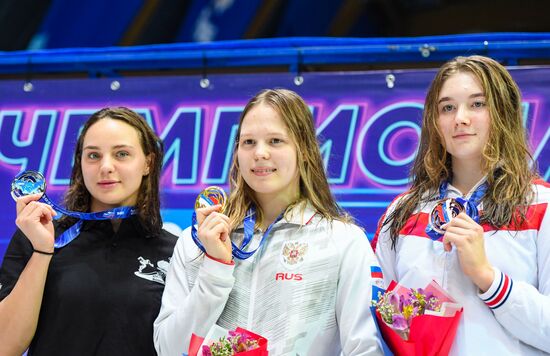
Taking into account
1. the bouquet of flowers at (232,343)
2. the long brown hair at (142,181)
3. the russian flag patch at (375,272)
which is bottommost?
the bouquet of flowers at (232,343)

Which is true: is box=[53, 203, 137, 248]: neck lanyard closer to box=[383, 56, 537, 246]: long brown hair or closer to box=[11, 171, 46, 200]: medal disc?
box=[11, 171, 46, 200]: medal disc

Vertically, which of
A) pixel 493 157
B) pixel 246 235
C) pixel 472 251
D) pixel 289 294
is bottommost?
pixel 289 294

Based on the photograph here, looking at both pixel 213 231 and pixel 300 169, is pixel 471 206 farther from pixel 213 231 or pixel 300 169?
pixel 213 231

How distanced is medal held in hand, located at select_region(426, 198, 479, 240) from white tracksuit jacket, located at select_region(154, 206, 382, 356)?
0.23 m

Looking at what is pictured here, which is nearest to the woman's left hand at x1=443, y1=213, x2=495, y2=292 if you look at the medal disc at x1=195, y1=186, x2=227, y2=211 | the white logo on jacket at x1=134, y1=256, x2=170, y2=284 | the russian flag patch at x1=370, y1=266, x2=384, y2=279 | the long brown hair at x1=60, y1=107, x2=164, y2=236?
the russian flag patch at x1=370, y1=266, x2=384, y2=279

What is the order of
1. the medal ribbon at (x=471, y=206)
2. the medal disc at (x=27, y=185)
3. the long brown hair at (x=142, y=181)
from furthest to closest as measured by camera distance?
the long brown hair at (x=142, y=181) → the medal disc at (x=27, y=185) → the medal ribbon at (x=471, y=206)

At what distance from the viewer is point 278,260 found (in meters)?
2.54

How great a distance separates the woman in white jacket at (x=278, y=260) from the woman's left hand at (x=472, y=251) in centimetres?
32

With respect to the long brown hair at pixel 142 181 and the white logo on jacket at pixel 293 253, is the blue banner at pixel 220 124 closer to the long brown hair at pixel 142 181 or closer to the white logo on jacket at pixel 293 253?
the long brown hair at pixel 142 181

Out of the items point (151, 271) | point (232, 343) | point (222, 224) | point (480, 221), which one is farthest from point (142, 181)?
point (480, 221)

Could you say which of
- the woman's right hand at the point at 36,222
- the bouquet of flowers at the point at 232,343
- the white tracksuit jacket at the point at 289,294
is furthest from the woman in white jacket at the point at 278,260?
the woman's right hand at the point at 36,222

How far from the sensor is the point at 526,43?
3697 millimetres

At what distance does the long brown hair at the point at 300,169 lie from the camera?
267 cm

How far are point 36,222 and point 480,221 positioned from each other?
1545 mm
